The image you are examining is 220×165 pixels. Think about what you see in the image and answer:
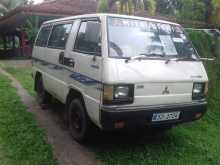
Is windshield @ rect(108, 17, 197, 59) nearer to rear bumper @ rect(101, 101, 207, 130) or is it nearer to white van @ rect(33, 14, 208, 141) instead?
white van @ rect(33, 14, 208, 141)

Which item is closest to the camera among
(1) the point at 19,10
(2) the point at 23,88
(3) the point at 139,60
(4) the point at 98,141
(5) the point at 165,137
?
(3) the point at 139,60

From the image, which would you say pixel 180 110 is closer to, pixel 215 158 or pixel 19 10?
pixel 215 158

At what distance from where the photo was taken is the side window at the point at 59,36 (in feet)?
16.9

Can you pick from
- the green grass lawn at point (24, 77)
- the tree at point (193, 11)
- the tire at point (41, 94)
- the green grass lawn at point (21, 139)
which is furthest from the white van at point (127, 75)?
the tree at point (193, 11)

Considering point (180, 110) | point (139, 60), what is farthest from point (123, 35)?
point (180, 110)

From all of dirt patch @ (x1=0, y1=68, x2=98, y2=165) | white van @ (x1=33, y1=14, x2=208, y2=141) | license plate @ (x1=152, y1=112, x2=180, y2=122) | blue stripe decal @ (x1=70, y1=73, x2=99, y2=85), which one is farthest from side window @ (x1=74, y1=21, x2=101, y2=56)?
dirt patch @ (x1=0, y1=68, x2=98, y2=165)

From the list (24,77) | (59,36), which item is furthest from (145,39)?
(24,77)

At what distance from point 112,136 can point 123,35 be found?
1.76 meters

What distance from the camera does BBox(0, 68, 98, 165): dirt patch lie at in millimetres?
4035

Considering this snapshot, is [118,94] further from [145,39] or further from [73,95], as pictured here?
[73,95]

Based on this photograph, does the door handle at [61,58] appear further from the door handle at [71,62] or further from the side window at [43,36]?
the side window at [43,36]

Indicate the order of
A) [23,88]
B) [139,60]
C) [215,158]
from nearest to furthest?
[139,60] → [215,158] → [23,88]

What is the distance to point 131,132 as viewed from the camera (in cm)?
504

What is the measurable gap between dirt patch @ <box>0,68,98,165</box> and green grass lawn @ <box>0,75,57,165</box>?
130 millimetres
